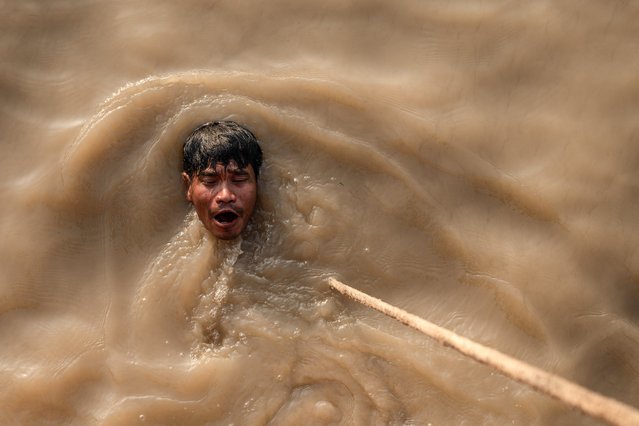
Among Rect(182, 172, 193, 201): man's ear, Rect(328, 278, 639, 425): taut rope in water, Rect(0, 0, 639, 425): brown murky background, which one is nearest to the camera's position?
Rect(328, 278, 639, 425): taut rope in water

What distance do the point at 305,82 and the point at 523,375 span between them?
2.48 meters

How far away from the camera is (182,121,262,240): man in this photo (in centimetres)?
366

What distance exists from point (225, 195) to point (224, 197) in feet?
0.05

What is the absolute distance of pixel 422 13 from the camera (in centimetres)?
413

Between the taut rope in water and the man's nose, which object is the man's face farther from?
the taut rope in water

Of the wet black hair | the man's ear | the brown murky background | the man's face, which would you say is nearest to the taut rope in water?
the brown murky background

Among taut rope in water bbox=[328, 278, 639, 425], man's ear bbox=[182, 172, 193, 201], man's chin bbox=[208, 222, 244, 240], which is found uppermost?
taut rope in water bbox=[328, 278, 639, 425]

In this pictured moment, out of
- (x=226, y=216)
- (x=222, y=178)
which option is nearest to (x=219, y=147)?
(x=222, y=178)

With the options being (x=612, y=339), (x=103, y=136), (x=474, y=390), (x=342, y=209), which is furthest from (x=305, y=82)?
(x=612, y=339)

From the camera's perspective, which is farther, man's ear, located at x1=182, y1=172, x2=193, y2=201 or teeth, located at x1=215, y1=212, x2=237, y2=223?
man's ear, located at x1=182, y1=172, x2=193, y2=201

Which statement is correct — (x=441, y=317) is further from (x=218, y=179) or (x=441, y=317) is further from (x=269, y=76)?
(x=269, y=76)

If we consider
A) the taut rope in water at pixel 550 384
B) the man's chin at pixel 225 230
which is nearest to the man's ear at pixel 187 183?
the man's chin at pixel 225 230

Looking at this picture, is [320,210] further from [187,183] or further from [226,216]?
[187,183]

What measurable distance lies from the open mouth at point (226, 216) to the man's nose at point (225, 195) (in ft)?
0.27
